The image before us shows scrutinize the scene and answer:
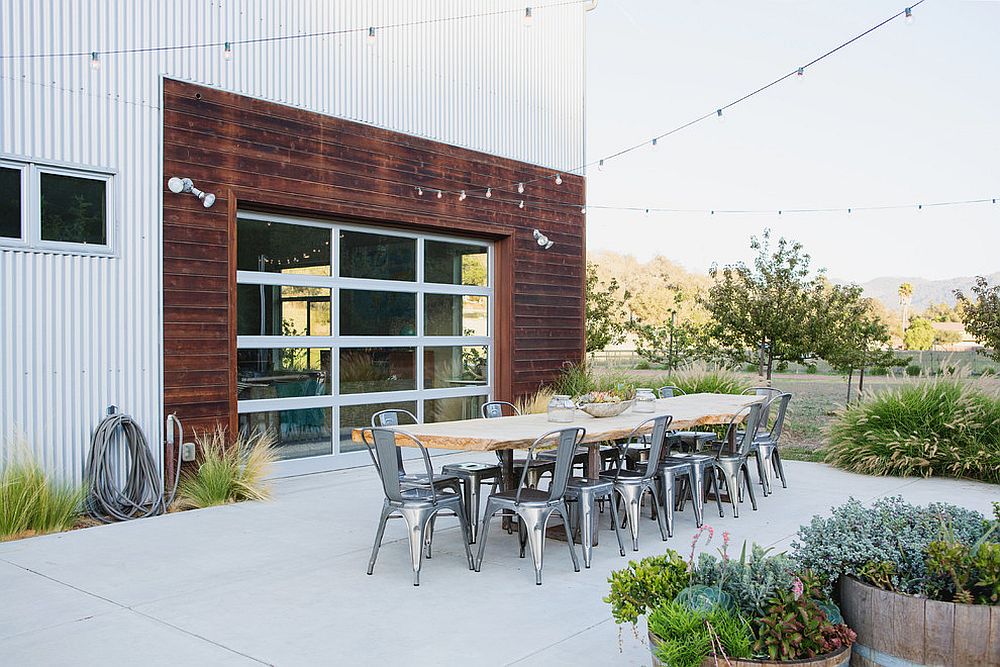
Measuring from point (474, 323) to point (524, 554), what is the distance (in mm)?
5248

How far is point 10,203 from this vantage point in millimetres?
6043

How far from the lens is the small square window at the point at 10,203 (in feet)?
19.7

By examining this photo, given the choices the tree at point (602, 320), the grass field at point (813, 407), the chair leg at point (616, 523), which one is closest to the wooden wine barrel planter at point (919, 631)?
the chair leg at point (616, 523)

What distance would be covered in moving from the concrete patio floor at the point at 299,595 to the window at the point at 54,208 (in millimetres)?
2112

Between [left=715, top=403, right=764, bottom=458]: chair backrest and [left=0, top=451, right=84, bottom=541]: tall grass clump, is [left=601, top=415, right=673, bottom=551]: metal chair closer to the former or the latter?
[left=715, top=403, right=764, bottom=458]: chair backrest

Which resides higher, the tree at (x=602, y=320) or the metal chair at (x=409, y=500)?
the tree at (x=602, y=320)

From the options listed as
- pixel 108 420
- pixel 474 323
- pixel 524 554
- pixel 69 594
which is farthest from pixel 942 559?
pixel 474 323

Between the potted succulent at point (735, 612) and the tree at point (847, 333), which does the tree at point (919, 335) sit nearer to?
the tree at point (847, 333)

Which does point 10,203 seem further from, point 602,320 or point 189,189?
point 602,320

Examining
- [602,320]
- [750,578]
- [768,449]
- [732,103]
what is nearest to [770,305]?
[602,320]

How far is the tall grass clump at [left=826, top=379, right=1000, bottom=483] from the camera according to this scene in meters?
8.05

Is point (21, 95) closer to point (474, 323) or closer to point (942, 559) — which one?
point (474, 323)

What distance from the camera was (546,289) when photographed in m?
10.9

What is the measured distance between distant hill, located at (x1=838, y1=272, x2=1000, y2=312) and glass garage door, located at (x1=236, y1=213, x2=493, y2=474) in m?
53.1
